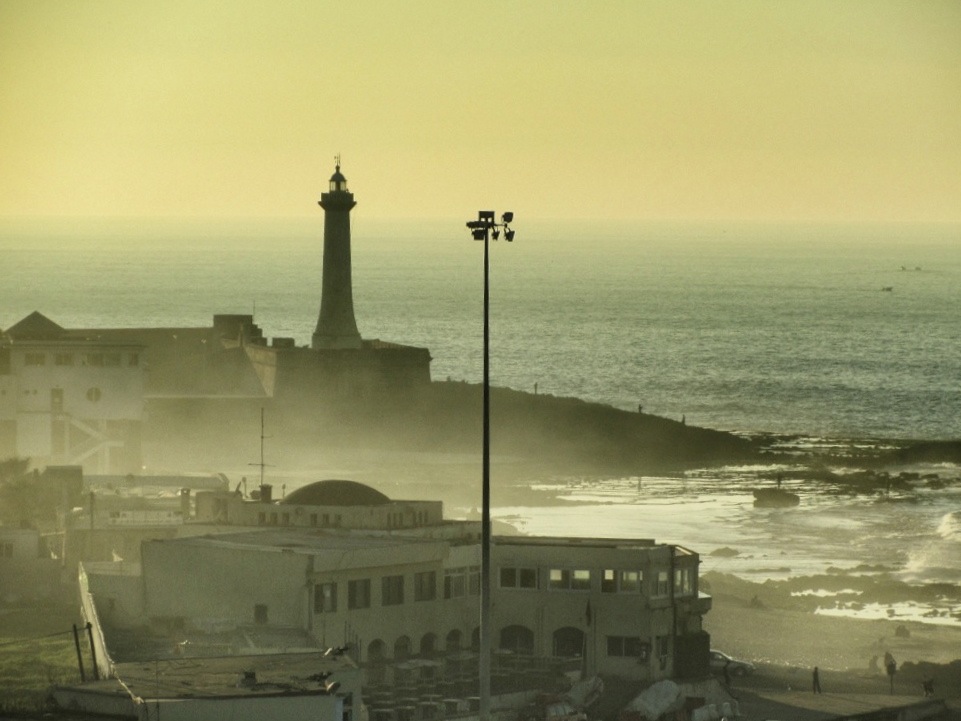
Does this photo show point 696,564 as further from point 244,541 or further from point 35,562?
point 35,562

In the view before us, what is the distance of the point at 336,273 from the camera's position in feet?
369

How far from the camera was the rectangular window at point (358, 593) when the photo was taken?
5272 cm

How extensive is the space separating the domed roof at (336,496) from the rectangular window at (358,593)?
6.25 metres

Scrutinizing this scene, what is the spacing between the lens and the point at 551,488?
316 feet

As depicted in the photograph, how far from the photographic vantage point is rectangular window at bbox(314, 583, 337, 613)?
5200 cm

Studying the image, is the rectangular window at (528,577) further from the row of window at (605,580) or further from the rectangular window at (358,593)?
the rectangular window at (358,593)

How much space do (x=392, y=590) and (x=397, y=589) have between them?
135 mm

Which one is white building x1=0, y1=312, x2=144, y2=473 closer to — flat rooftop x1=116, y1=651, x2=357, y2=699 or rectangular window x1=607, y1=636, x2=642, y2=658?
rectangular window x1=607, y1=636, x2=642, y2=658

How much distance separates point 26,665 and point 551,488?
46916 millimetres

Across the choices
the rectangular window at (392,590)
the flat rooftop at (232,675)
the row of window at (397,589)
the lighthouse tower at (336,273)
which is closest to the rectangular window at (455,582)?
the row of window at (397,589)

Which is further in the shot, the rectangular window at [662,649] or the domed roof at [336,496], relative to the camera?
the domed roof at [336,496]

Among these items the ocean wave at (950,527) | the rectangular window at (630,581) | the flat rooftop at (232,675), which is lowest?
the flat rooftop at (232,675)

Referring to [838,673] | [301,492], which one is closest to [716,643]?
[838,673]

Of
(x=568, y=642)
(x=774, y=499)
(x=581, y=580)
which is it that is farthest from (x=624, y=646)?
(x=774, y=499)
